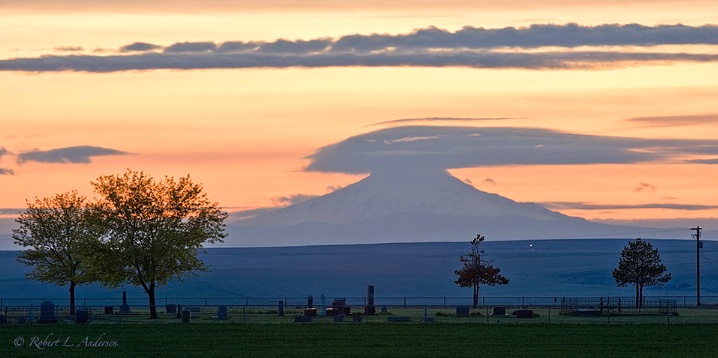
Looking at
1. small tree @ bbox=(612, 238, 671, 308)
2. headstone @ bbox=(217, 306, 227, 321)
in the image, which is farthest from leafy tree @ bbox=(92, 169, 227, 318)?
small tree @ bbox=(612, 238, 671, 308)

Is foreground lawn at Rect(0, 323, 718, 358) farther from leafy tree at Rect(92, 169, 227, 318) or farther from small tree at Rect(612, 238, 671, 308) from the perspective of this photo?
small tree at Rect(612, 238, 671, 308)

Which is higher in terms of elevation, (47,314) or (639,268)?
(639,268)

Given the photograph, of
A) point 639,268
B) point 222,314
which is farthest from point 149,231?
point 639,268

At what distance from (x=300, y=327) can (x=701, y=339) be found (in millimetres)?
21494

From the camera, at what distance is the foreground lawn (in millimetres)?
51781

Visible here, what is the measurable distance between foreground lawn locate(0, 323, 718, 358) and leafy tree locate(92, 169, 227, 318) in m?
13.6

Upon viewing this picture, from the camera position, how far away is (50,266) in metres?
93.3

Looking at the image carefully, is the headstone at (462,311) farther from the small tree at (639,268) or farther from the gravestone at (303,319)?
the small tree at (639,268)

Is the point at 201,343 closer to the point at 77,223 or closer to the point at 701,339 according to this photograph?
the point at 701,339

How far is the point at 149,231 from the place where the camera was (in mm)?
84625

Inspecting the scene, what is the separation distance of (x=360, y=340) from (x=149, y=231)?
30.1m

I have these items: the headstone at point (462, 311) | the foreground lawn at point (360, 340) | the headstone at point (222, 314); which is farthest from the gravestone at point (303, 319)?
the headstone at point (462, 311)

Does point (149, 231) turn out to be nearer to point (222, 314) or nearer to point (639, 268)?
point (222, 314)

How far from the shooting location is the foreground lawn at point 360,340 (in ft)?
170
